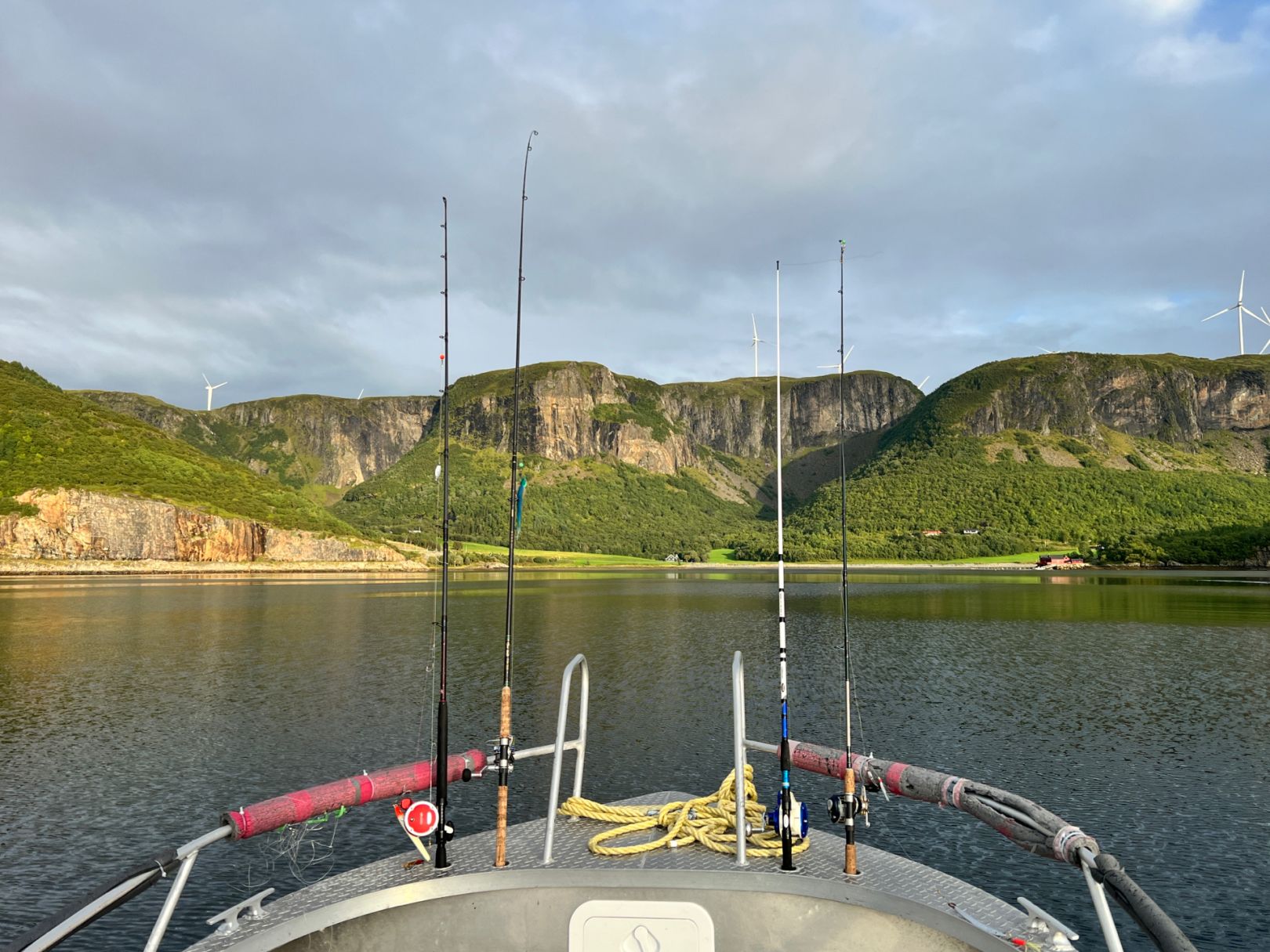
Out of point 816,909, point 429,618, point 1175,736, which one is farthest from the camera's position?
point 429,618

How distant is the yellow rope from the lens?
273 inches

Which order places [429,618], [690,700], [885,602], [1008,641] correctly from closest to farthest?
[690,700] → [1008,641] → [429,618] → [885,602]

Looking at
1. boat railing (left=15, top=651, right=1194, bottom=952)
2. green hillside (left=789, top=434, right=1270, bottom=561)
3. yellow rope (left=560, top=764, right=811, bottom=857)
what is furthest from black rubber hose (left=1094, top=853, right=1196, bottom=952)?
green hillside (left=789, top=434, right=1270, bottom=561)

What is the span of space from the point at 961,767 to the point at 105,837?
15675 mm

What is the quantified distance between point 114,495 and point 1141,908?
134818 millimetres

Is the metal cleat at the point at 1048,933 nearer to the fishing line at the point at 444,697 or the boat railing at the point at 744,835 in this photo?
the boat railing at the point at 744,835

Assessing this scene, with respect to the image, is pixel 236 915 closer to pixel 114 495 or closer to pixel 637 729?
pixel 637 729

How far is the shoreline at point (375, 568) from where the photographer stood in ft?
358

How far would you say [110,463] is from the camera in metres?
129

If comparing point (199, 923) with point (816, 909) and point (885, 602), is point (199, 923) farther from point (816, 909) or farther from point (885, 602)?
point (885, 602)

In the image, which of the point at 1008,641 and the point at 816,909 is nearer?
the point at 816,909

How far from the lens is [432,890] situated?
6312mm

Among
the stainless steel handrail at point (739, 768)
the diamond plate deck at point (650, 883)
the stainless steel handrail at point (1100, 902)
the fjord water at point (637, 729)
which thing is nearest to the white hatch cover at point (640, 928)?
the diamond plate deck at point (650, 883)

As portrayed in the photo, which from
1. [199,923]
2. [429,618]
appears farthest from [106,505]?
[199,923]
